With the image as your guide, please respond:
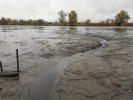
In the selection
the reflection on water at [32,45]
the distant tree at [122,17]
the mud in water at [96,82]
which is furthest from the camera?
the distant tree at [122,17]

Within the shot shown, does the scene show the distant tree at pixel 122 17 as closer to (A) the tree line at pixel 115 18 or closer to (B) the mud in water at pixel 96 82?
(A) the tree line at pixel 115 18

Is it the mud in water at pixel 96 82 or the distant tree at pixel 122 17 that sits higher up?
the distant tree at pixel 122 17

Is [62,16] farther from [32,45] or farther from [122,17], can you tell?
[32,45]

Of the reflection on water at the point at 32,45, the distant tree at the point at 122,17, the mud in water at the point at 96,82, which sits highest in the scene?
the distant tree at the point at 122,17

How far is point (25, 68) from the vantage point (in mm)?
5340

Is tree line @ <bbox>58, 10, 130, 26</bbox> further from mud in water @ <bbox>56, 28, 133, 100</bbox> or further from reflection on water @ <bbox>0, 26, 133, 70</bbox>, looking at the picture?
mud in water @ <bbox>56, 28, 133, 100</bbox>

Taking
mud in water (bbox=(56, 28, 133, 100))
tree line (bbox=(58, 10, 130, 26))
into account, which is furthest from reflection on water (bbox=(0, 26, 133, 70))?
tree line (bbox=(58, 10, 130, 26))

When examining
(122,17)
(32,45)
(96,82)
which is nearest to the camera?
(96,82)

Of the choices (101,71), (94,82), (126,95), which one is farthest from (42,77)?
(126,95)

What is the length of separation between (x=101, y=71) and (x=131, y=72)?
4.79 ft

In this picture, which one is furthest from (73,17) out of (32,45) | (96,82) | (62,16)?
(96,82)

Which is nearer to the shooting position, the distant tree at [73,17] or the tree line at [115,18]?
the tree line at [115,18]

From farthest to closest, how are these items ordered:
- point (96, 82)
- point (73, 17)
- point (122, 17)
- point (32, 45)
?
point (73, 17) < point (122, 17) < point (32, 45) < point (96, 82)

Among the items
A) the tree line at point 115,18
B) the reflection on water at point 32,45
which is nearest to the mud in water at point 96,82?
the reflection on water at point 32,45
